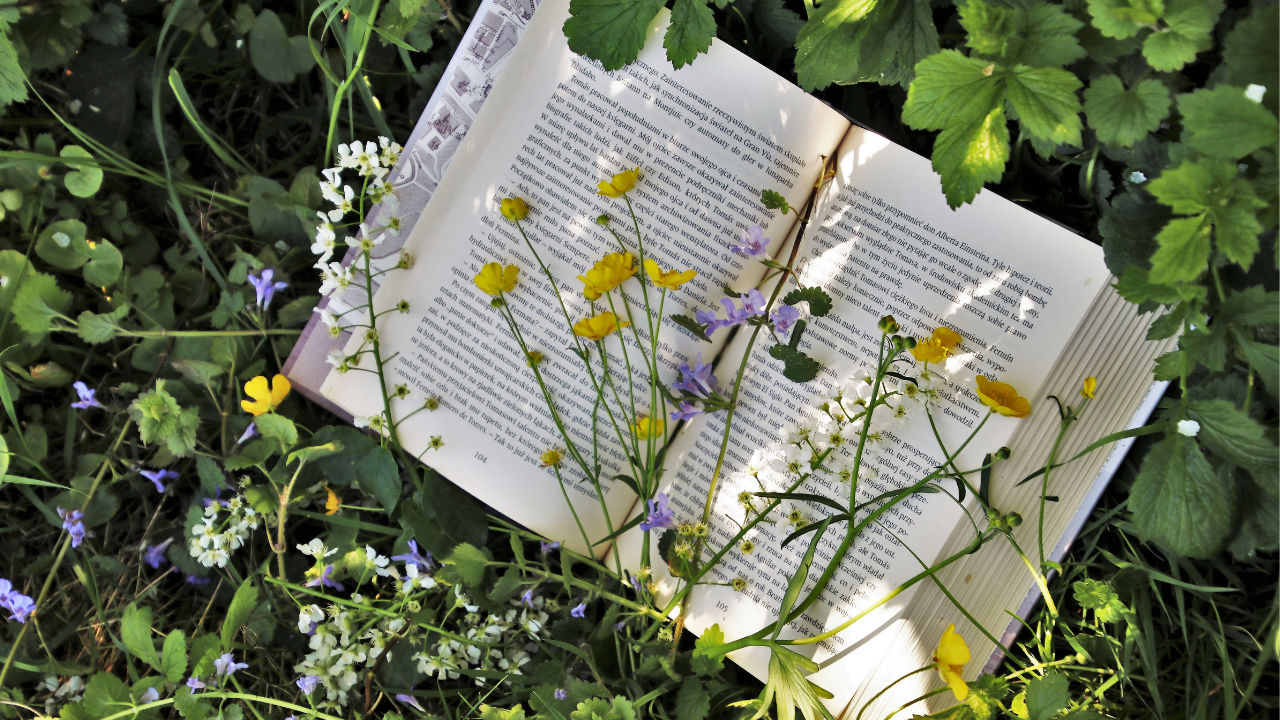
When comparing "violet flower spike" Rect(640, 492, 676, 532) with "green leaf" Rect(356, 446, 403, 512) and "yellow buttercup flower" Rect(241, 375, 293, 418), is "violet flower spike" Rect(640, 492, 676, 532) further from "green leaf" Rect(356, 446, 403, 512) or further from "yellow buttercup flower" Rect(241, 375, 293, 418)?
"yellow buttercup flower" Rect(241, 375, 293, 418)

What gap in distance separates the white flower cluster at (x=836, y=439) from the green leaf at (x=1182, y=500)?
0.93 ft

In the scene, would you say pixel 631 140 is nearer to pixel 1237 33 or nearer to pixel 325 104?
pixel 325 104

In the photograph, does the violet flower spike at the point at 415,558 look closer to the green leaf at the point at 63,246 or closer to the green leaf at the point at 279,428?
the green leaf at the point at 279,428

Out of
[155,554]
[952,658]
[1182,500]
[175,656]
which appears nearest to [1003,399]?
[1182,500]

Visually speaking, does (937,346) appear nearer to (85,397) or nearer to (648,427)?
(648,427)

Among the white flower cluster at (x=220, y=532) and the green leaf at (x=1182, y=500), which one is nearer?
the green leaf at (x=1182, y=500)

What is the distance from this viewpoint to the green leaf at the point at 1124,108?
79cm

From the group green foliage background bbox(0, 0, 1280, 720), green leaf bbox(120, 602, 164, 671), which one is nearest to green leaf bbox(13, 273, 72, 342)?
green foliage background bbox(0, 0, 1280, 720)

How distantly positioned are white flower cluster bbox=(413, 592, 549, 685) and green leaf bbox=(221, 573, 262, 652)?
0.86 ft

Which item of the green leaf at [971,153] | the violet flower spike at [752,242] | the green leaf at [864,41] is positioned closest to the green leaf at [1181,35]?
the green leaf at [971,153]

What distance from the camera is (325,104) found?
134cm

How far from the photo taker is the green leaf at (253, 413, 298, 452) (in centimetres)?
→ 115

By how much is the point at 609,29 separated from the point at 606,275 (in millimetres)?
352

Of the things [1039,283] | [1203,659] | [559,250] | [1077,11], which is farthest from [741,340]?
[1203,659]
